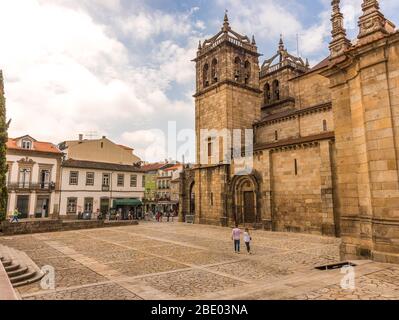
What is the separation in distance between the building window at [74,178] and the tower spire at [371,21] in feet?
112

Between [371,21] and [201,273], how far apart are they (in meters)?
10.6

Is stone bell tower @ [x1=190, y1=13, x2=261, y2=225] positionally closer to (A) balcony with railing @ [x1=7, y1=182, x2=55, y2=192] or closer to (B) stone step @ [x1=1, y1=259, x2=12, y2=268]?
(A) balcony with railing @ [x1=7, y1=182, x2=55, y2=192]

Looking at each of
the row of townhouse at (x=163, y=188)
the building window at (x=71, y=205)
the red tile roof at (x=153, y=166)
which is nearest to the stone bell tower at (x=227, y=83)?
the building window at (x=71, y=205)

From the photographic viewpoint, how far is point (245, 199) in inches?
1038

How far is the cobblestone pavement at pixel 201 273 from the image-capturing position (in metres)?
6.60

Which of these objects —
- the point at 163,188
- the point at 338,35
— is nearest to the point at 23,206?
the point at 163,188

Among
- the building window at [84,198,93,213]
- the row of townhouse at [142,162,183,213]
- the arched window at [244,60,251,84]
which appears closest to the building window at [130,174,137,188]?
the building window at [84,198,93,213]

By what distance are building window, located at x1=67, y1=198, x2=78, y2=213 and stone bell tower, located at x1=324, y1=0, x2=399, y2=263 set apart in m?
32.9

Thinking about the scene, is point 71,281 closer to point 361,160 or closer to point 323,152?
point 361,160

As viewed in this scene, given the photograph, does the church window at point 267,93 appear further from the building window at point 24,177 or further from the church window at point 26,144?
the building window at point 24,177

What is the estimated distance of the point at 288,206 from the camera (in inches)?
880

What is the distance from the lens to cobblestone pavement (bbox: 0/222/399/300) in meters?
6.60

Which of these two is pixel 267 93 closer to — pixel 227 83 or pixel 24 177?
pixel 227 83
